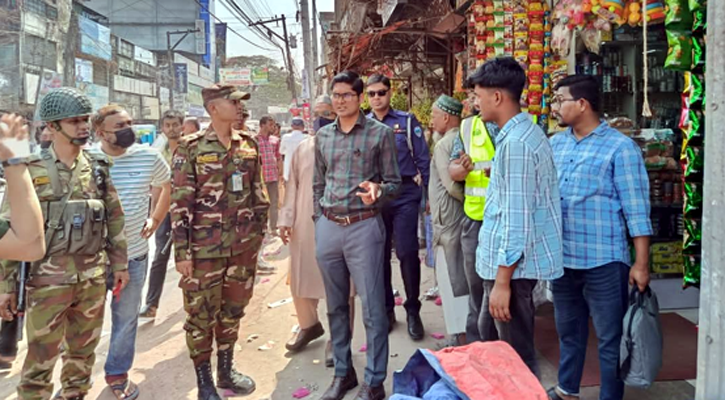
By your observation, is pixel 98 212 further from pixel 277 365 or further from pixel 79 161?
pixel 277 365

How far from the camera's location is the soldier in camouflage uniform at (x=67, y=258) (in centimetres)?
263

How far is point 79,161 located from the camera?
2830mm

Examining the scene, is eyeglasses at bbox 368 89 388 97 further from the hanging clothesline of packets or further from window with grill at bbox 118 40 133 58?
window with grill at bbox 118 40 133 58

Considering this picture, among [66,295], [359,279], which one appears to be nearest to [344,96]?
[359,279]

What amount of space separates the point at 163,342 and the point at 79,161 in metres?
2.32

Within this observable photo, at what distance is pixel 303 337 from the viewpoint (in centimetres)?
427

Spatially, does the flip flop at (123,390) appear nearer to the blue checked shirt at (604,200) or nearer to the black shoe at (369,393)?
the black shoe at (369,393)

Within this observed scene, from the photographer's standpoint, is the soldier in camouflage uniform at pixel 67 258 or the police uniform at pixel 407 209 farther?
the police uniform at pixel 407 209

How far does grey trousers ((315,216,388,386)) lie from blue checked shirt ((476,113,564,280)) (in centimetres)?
85

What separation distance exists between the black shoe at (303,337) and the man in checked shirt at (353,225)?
0.96 metres

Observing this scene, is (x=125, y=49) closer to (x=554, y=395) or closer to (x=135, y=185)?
(x=135, y=185)

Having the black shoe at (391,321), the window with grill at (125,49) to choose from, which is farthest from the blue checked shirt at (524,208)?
the window with grill at (125,49)

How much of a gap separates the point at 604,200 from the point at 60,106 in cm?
291

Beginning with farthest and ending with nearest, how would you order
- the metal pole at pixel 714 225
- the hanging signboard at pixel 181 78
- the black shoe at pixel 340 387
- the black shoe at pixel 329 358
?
the hanging signboard at pixel 181 78 → the black shoe at pixel 329 358 → the black shoe at pixel 340 387 → the metal pole at pixel 714 225
